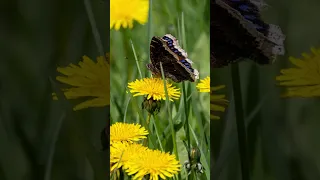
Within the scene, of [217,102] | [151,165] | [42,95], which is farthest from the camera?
[151,165]

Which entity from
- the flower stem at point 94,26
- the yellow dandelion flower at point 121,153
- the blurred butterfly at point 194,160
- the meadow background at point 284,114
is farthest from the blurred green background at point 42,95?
the meadow background at point 284,114

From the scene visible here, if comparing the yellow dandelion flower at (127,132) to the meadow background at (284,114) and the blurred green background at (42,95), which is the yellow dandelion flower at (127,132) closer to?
the blurred green background at (42,95)

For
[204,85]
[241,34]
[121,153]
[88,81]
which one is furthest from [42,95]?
[241,34]

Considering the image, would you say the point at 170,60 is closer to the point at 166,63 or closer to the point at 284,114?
the point at 166,63

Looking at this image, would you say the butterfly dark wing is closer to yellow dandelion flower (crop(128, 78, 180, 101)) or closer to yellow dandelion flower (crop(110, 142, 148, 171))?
yellow dandelion flower (crop(128, 78, 180, 101))

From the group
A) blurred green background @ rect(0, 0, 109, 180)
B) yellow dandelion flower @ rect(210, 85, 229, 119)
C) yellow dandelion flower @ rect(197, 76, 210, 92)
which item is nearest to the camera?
blurred green background @ rect(0, 0, 109, 180)

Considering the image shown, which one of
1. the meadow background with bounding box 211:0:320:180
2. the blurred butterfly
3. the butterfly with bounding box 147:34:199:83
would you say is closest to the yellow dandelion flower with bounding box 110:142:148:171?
the blurred butterfly
